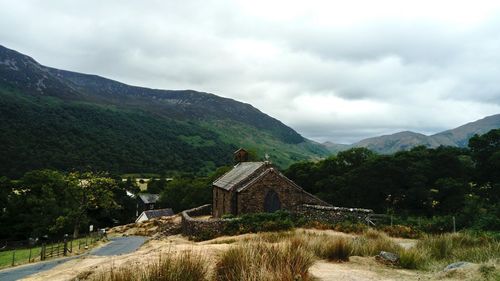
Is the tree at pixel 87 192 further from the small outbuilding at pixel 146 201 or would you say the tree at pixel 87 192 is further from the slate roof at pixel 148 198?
the slate roof at pixel 148 198

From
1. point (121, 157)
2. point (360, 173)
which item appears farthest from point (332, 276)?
point (121, 157)

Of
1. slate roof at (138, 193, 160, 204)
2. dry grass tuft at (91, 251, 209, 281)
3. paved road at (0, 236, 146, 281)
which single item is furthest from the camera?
slate roof at (138, 193, 160, 204)

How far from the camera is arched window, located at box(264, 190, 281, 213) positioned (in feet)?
105

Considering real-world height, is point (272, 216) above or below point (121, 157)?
below

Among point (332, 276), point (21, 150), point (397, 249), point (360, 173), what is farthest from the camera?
point (21, 150)

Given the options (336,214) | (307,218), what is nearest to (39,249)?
(307,218)

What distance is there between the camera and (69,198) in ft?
171

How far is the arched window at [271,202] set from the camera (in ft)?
105

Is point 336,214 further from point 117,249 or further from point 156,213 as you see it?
point 156,213

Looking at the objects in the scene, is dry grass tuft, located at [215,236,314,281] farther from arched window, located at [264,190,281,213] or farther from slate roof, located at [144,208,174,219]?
slate roof, located at [144,208,174,219]

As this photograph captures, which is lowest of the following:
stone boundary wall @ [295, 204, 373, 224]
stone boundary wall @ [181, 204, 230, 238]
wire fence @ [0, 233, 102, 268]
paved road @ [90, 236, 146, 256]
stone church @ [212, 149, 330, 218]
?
wire fence @ [0, 233, 102, 268]

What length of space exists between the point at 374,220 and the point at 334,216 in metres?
2.80

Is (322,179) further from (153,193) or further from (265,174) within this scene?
(153,193)

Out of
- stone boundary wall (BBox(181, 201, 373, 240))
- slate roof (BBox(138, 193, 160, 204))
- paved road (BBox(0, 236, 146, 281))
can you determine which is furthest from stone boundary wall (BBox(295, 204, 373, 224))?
slate roof (BBox(138, 193, 160, 204))
